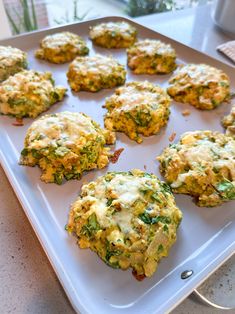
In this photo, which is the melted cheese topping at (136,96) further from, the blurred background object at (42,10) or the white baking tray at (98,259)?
the blurred background object at (42,10)

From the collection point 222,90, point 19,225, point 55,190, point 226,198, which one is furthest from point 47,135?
point 222,90

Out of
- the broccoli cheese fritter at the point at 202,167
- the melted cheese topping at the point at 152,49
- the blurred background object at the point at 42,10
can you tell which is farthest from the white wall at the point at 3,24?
the broccoli cheese fritter at the point at 202,167

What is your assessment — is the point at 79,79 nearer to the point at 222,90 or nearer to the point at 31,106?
the point at 31,106

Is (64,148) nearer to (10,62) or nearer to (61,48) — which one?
(10,62)

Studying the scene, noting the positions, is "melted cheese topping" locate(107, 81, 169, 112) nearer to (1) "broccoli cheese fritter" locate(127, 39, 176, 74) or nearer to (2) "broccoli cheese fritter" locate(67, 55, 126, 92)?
(2) "broccoli cheese fritter" locate(67, 55, 126, 92)

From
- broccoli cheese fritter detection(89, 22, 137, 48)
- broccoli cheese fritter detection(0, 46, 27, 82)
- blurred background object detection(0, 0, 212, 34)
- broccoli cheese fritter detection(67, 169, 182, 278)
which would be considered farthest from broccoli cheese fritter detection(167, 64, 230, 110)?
blurred background object detection(0, 0, 212, 34)
